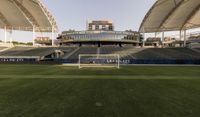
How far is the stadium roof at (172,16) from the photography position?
5570 cm

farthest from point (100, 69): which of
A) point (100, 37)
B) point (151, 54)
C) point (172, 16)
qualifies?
point (100, 37)

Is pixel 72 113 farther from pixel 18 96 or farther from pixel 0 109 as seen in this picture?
pixel 18 96

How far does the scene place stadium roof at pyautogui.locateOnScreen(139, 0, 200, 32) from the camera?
55.7 metres

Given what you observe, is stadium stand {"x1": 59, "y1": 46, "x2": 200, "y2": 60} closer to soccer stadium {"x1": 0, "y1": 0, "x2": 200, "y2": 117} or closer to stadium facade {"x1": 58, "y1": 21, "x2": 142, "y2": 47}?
soccer stadium {"x1": 0, "y1": 0, "x2": 200, "y2": 117}

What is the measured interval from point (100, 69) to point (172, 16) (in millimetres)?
43227

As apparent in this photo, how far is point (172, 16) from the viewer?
6544cm

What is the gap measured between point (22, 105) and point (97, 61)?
35.2 meters

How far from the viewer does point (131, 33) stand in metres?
91.9

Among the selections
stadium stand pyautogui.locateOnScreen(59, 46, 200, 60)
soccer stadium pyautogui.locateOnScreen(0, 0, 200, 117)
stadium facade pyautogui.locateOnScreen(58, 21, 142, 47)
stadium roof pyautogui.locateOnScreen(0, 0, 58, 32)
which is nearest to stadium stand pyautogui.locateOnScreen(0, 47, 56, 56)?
soccer stadium pyautogui.locateOnScreen(0, 0, 200, 117)

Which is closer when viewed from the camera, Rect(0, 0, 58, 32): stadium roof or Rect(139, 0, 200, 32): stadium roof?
Rect(139, 0, 200, 32): stadium roof

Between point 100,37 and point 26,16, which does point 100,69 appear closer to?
point 26,16

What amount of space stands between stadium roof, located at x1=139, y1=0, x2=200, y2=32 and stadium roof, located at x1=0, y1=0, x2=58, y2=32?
31.9 m

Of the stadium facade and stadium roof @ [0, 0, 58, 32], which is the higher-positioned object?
stadium roof @ [0, 0, 58, 32]

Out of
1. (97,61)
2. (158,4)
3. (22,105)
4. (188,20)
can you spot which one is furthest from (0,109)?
(188,20)
